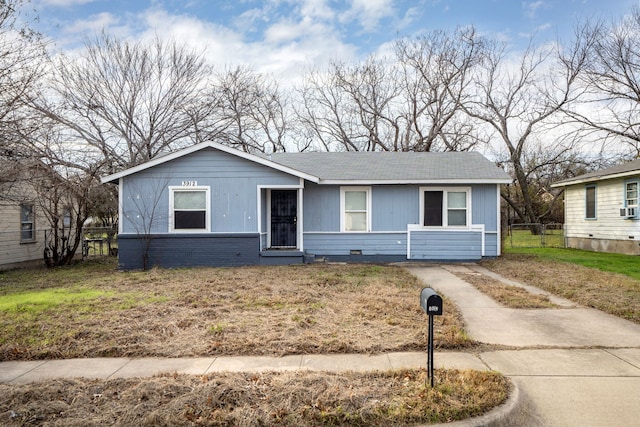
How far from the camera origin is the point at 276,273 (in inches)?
459

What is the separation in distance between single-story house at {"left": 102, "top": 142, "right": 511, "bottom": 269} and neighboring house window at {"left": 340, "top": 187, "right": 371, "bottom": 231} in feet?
0.11

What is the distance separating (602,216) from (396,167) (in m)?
9.67

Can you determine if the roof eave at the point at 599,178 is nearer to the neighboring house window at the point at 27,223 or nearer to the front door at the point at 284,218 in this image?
the front door at the point at 284,218

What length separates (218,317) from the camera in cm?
667

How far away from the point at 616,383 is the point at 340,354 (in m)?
2.72

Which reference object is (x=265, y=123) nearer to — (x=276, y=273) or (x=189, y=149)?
(x=189, y=149)

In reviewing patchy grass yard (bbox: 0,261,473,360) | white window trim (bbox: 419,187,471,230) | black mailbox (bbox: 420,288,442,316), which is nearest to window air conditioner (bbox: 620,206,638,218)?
white window trim (bbox: 419,187,471,230)

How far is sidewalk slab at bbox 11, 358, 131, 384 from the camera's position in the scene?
4457mm

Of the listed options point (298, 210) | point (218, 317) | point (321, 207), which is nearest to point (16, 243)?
point (298, 210)

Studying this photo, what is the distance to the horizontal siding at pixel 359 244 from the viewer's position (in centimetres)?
1450

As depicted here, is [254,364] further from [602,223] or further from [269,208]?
[602,223]

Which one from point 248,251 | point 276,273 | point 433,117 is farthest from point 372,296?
point 433,117

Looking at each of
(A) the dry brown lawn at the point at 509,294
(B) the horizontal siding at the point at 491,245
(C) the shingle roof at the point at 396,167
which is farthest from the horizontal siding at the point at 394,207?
(A) the dry brown lawn at the point at 509,294

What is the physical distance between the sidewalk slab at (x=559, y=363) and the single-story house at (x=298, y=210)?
931cm
